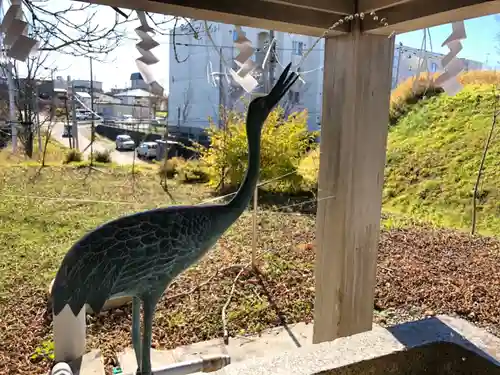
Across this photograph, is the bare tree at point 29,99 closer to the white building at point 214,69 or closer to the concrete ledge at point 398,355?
the white building at point 214,69

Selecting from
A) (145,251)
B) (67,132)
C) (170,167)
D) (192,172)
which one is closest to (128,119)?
(67,132)

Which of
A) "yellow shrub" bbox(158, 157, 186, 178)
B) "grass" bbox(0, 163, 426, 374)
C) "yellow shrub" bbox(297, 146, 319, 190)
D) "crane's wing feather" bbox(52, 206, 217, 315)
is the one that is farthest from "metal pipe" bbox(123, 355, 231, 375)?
"yellow shrub" bbox(297, 146, 319, 190)

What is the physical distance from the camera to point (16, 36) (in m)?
0.90

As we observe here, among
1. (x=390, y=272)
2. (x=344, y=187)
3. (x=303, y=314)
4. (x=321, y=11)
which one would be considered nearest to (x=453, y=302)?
(x=390, y=272)

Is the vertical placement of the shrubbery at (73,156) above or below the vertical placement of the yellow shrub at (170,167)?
above

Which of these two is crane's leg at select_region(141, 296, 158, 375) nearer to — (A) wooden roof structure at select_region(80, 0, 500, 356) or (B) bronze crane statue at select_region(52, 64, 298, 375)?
(B) bronze crane statue at select_region(52, 64, 298, 375)

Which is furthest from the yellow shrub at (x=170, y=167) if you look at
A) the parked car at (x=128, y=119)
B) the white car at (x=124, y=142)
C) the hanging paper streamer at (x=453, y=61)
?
the hanging paper streamer at (x=453, y=61)

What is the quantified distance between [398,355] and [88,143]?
6.75ft

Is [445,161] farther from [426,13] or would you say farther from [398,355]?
[398,355]

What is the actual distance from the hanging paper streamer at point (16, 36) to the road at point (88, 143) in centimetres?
123

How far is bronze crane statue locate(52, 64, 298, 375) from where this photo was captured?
79 centimetres

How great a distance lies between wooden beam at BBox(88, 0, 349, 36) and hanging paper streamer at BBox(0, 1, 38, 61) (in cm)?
18

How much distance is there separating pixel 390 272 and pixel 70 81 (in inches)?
102

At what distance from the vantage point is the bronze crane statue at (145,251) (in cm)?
79
